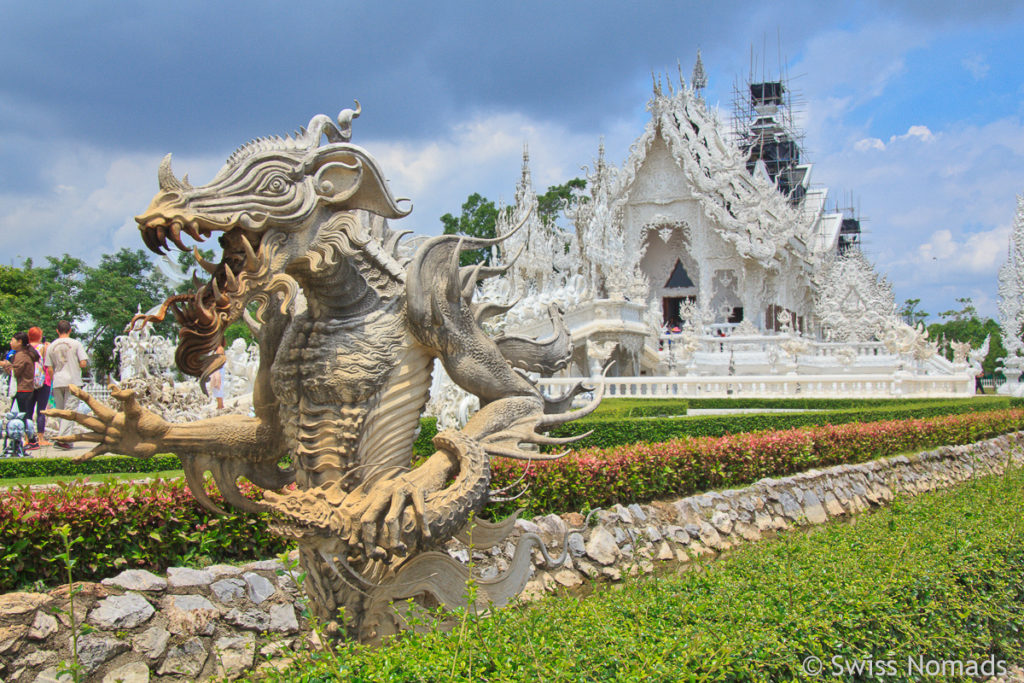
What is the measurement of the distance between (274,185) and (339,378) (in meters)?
0.70

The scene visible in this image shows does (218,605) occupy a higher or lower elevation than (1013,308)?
lower

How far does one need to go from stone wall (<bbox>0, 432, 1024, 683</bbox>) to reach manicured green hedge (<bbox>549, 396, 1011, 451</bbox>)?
148 centimetres

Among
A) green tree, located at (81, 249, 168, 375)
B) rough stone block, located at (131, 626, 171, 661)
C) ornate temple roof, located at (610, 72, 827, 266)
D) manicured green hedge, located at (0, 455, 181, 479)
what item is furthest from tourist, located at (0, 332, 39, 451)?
ornate temple roof, located at (610, 72, 827, 266)

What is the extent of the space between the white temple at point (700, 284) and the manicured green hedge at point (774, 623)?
12.9m

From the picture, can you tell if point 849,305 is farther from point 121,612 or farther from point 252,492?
point 121,612

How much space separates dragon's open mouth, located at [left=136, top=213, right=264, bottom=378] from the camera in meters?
2.55

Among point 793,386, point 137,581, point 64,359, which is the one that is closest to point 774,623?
point 137,581

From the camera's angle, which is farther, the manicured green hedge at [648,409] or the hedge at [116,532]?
the manicured green hedge at [648,409]

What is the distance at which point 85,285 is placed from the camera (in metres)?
29.9

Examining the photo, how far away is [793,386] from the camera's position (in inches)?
673

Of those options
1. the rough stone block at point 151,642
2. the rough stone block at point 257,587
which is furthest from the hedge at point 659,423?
the rough stone block at point 151,642

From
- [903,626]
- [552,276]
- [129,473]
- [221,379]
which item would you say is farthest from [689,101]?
[903,626]

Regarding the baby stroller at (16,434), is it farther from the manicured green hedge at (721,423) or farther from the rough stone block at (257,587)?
the rough stone block at (257,587)

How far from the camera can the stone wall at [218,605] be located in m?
3.12
